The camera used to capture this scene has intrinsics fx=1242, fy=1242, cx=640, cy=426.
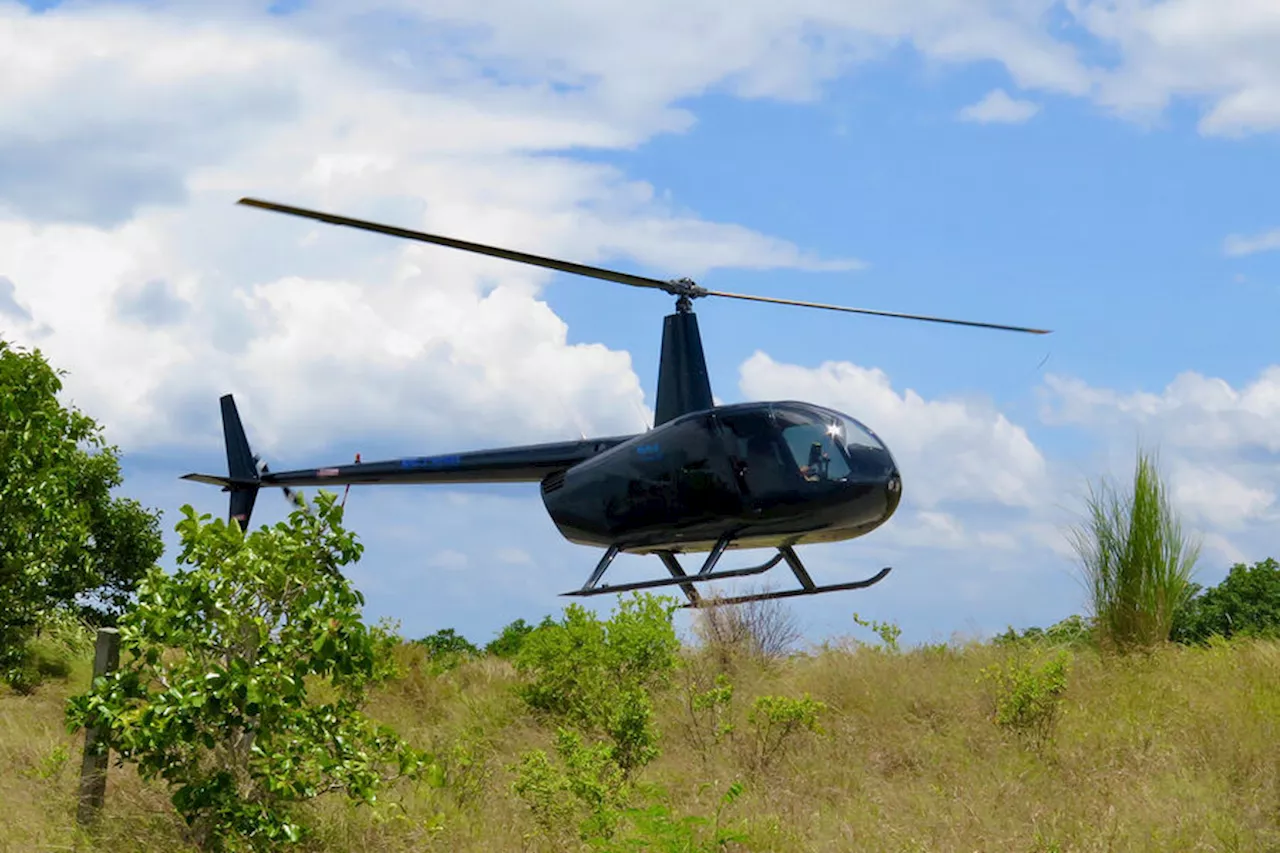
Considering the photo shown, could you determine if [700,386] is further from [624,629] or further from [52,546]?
[52,546]

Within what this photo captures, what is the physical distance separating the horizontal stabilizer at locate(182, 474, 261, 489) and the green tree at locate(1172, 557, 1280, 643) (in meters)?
14.2

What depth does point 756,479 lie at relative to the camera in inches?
490

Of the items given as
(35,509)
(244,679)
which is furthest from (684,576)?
(35,509)

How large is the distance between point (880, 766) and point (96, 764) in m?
6.75

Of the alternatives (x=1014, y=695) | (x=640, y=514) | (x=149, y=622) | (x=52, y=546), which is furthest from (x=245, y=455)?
(x=1014, y=695)

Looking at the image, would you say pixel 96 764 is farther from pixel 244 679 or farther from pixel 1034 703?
pixel 1034 703

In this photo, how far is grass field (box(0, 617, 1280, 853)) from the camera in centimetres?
883

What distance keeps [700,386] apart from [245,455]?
358 inches

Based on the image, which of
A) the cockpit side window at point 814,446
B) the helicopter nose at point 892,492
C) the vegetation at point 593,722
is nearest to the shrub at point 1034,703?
the vegetation at point 593,722

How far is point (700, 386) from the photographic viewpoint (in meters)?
13.9

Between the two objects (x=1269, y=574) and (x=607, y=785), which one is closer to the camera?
(x=607, y=785)

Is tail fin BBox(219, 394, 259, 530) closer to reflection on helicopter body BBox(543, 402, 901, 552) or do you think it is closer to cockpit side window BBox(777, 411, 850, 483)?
reflection on helicopter body BBox(543, 402, 901, 552)

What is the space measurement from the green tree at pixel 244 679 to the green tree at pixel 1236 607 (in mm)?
13657

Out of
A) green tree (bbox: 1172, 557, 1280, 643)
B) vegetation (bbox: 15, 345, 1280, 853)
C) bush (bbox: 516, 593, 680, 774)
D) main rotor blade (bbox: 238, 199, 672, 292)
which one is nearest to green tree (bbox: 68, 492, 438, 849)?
vegetation (bbox: 15, 345, 1280, 853)
